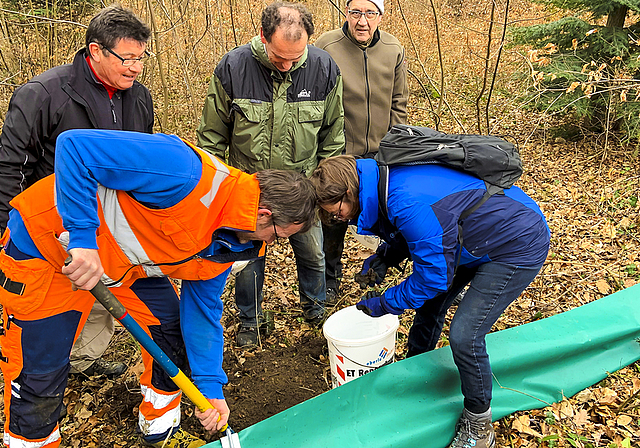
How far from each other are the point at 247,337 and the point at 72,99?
2.09 metres

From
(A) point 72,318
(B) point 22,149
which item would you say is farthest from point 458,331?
(B) point 22,149

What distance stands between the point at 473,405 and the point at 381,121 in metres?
2.39

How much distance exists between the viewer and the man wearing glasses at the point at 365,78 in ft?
13.2

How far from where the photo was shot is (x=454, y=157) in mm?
2426

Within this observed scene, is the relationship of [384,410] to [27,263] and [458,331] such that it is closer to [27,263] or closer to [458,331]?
[458,331]

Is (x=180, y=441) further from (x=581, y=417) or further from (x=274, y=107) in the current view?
(x=581, y=417)

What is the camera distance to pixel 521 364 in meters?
3.17

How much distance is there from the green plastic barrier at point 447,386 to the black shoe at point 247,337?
117 centimetres

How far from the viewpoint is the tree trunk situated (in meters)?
6.29

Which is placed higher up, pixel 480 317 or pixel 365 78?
pixel 365 78

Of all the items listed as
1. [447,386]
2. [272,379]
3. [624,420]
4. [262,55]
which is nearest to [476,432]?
[447,386]

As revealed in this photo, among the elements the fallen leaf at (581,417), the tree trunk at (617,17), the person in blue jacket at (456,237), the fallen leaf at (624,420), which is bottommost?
the fallen leaf at (581,417)

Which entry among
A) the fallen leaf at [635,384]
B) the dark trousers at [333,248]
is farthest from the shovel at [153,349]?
the fallen leaf at [635,384]

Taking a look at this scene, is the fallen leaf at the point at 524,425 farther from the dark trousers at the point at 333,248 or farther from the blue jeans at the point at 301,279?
the dark trousers at the point at 333,248
